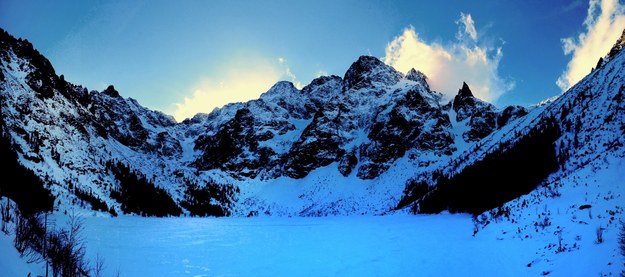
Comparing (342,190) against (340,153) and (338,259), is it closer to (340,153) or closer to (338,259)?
(340,153)

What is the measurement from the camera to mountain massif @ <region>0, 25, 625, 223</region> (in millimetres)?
44863

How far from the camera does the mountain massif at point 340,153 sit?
44.9 meters

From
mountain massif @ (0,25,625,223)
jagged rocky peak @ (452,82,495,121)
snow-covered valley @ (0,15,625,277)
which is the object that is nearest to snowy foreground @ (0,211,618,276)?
snow-covered valley @ (0,15,625,277)

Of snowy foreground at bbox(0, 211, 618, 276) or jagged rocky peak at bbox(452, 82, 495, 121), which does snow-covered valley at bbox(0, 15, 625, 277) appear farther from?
jagged rocky peak at bbox(452, 82, 495, 121)

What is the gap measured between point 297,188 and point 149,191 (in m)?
57.6

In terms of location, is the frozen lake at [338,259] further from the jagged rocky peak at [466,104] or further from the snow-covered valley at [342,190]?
the jagged rocky peak at [466,104]

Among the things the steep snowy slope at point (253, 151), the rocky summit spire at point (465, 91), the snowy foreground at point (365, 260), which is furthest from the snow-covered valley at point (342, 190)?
the steep snowy slope at point (253, 151)

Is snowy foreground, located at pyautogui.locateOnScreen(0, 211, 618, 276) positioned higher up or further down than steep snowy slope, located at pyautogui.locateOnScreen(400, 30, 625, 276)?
further down

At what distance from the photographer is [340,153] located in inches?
6112

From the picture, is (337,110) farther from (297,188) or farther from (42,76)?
(42,76)

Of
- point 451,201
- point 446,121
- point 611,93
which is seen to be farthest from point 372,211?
point 446,121

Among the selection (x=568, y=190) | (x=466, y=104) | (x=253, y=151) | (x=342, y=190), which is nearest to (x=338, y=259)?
(x=568, y=190)

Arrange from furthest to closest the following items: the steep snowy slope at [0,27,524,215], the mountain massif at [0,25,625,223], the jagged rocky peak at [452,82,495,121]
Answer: the jagged rocky peak at [452,82,495,121], the steep snowy slope at [0,27,524,215], the mountain massif at [0,25,625,223]

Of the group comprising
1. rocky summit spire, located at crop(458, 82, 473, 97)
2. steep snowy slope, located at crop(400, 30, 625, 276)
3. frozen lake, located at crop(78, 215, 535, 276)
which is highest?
rocky summit spire, located at crop(458, 82, 473, 97)
